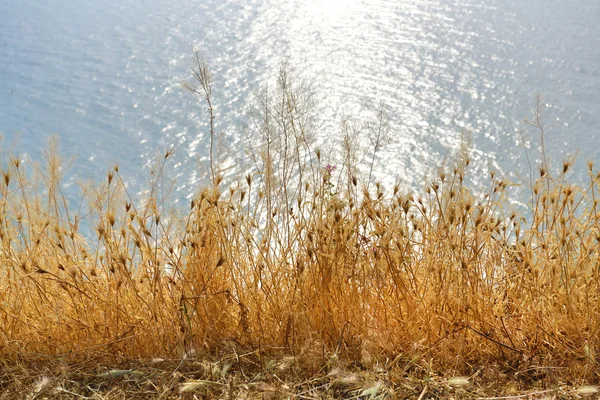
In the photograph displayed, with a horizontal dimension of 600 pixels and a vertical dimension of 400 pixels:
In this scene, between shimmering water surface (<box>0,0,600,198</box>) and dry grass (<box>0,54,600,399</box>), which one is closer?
dry grass (<box>0,54,600,399</box>)

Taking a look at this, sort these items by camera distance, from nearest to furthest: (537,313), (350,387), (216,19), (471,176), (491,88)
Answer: (350,387), (537,313), (471,176), (491,88), (216,19)

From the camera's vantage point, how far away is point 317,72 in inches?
289

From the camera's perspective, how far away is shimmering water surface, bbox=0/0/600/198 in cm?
620

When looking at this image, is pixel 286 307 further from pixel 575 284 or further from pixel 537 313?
pixel 575 284

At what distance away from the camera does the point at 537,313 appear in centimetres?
183

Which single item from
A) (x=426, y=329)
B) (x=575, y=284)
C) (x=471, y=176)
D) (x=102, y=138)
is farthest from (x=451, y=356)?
(x=102, y=138)

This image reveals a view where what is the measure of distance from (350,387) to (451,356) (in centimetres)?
30

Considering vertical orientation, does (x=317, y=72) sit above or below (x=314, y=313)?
above

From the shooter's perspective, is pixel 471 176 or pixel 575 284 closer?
pixel 575 284

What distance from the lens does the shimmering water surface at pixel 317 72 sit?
6199 mm

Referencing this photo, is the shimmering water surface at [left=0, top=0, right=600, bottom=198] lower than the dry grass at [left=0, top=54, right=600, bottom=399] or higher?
higher

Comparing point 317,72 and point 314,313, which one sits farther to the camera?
point 317,72

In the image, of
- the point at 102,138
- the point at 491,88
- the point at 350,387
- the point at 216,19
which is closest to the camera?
the point at 350,387

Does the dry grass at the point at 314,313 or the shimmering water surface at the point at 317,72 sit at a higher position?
→ the shimmering water surface at the point at 317,72
